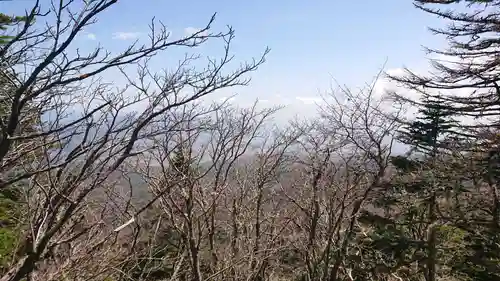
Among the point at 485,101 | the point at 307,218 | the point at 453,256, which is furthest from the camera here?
the point at 453,256

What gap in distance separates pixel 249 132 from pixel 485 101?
18.3ft

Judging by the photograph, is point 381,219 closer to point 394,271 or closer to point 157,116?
point 394,271

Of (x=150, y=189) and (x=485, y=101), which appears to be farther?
(x=485, y=101)

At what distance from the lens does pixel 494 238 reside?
10992mm

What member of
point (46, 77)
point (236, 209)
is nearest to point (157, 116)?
point (46, 77)

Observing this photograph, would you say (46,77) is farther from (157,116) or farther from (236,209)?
(236,209)

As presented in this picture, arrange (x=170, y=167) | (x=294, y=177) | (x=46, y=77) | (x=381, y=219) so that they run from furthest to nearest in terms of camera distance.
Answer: (x=381, y=219) < (x=294, y=177) < (x=170, y=167) < (x=46, y=77)

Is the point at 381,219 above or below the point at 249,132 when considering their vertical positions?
below

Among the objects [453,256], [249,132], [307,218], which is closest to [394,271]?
[453,256]

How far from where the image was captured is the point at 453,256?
508 inches

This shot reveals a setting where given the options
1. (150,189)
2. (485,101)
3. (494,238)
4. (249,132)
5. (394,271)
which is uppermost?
(485,101)

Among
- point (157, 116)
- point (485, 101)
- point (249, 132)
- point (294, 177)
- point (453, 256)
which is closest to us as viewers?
point (157, 116)

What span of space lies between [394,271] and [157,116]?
11088 mm

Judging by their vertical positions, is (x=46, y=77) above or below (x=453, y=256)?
above
